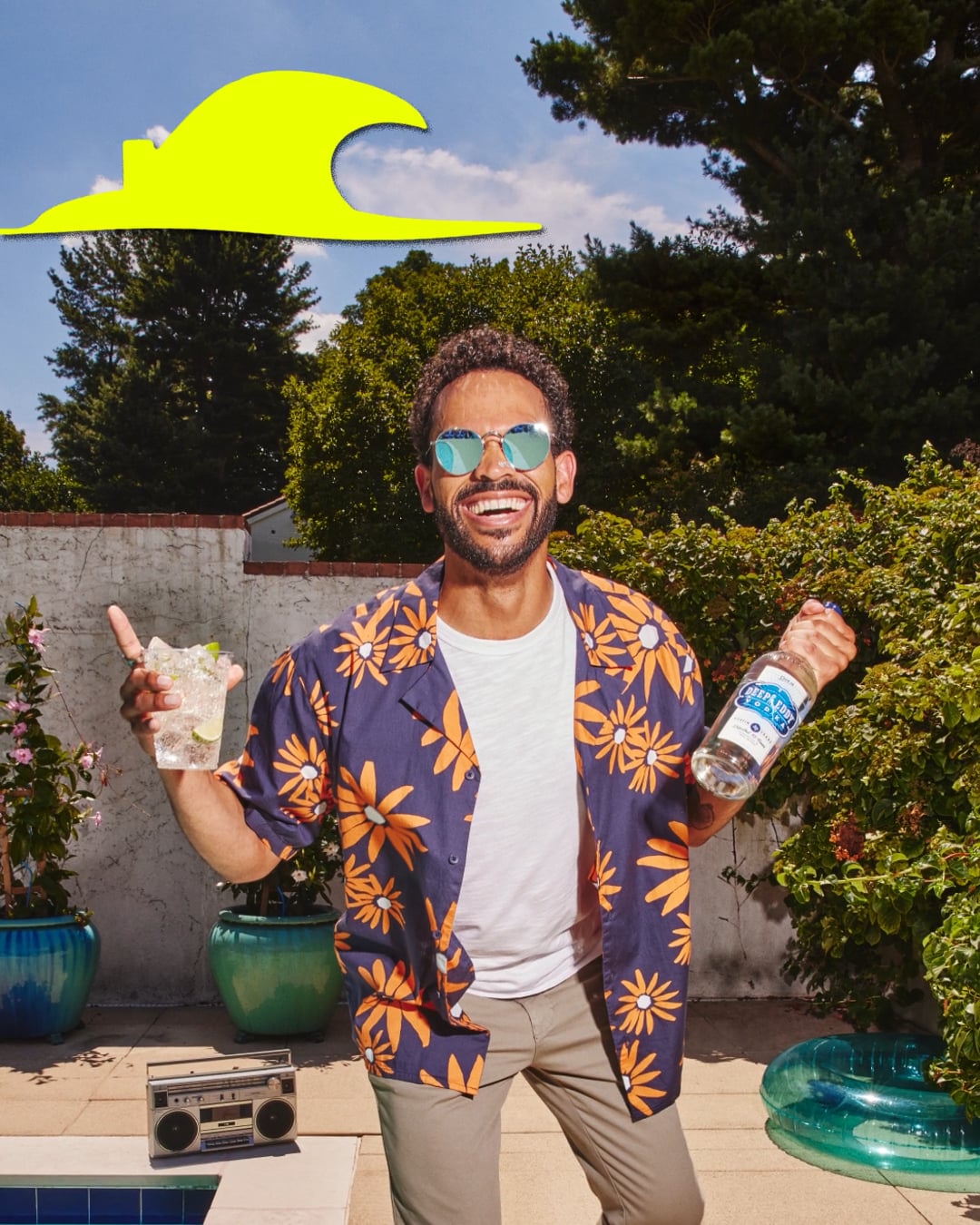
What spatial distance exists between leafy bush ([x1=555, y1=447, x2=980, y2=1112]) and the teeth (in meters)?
1.71

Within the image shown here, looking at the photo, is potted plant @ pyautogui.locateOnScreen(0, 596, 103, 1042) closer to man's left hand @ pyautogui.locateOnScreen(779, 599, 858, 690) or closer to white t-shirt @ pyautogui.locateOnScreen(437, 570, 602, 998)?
white t-shirt @ pyautogui.locateOnScreen(437, 570, 602, 998)

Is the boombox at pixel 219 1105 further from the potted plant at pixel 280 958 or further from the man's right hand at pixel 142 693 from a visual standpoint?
the man's right hand at pixel 142 693

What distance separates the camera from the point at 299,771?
2.22 m

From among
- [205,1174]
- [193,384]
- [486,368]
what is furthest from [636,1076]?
[193,384]

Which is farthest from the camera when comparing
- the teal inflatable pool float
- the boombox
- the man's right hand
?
the teal inflatable pool float

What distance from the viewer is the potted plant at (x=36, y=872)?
19.5 ft

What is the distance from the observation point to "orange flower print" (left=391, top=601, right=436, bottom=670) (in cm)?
227

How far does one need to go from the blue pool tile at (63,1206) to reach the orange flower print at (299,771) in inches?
100

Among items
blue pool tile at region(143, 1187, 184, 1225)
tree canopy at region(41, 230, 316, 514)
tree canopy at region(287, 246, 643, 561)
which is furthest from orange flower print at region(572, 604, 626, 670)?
tree canopy at region(41, 230, 316, 514)

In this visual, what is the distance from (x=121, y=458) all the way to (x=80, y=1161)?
32922mm

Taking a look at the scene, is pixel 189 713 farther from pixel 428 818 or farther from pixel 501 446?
pixel 501 446

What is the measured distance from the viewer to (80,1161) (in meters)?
4.12

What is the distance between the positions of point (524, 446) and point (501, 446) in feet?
0.15

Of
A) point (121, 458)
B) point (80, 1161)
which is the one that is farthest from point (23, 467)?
point (80, 1161)
